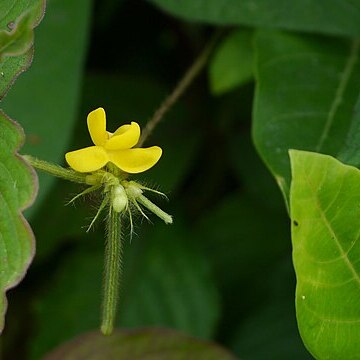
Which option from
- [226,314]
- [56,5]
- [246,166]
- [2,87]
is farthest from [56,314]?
[2,87]

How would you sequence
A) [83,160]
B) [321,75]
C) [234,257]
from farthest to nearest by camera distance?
1. [234,257]
2. [321,75]
3. [83,160]

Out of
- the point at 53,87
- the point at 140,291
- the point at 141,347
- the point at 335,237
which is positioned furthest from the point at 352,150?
the point at 140,291

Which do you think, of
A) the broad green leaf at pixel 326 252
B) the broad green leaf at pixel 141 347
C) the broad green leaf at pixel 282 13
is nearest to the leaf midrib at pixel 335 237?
the broad green leaf at pixel 326 252

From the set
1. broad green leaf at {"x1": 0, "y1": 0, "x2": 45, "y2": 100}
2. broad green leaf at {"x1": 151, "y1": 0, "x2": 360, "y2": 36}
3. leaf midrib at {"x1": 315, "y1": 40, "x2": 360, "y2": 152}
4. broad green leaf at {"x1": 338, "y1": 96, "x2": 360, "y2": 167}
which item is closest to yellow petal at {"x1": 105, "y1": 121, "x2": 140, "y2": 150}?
broad green leaf at {"x1": 0, "y1": 0, "x2": 45, "y2": 100}

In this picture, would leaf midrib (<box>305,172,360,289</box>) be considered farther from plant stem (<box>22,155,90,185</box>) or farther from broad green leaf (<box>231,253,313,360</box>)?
broad green leaf (<box>231,253,313,360</box>)

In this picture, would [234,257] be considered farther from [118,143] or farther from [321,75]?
[118,143]

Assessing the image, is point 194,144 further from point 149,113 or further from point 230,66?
point 230,66

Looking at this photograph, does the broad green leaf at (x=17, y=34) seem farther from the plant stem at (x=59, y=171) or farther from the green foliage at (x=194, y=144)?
the green foliage at (x=194, y=144)
